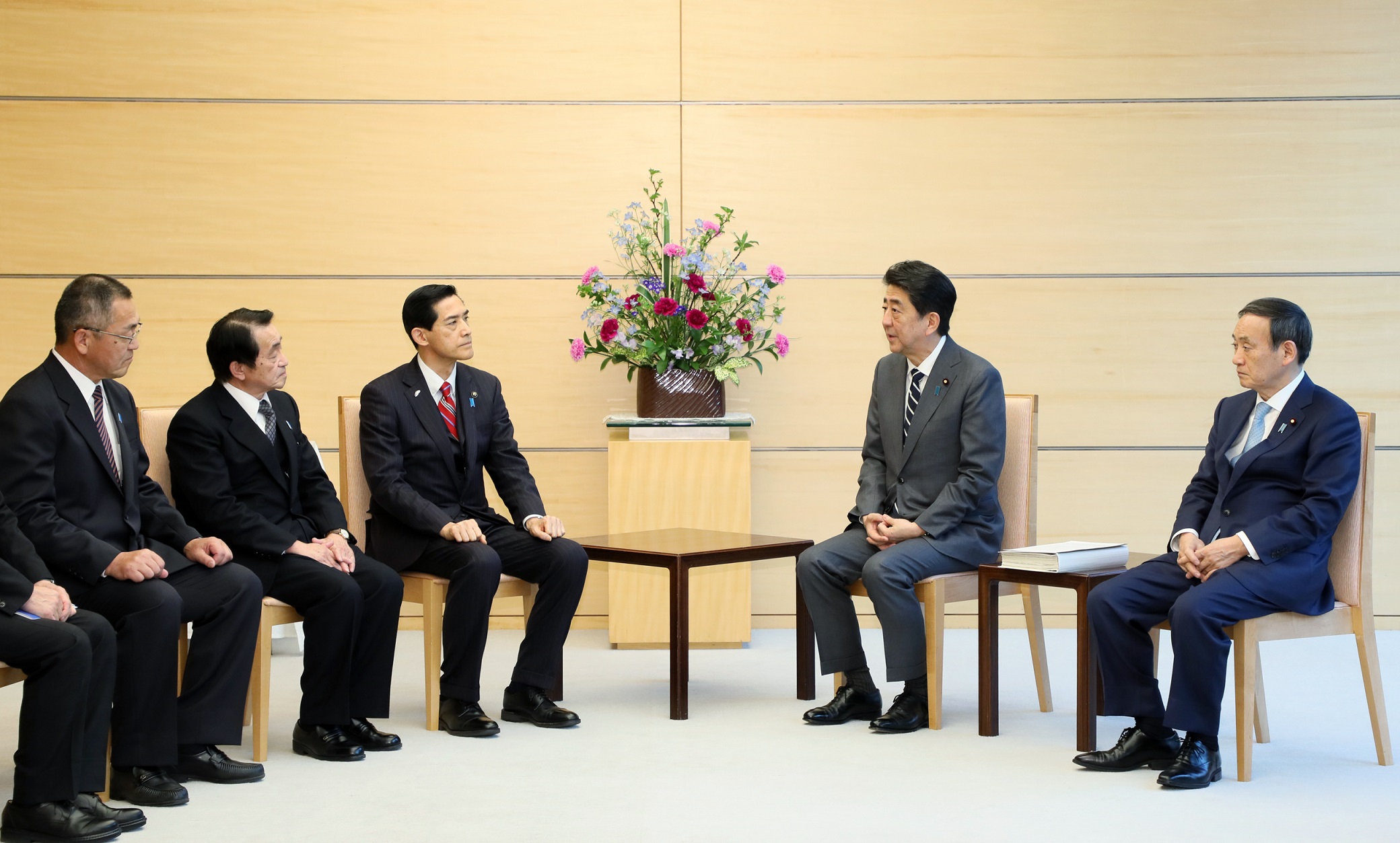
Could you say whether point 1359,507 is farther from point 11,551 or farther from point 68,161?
point 68,161

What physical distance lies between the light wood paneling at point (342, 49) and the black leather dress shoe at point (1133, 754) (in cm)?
339

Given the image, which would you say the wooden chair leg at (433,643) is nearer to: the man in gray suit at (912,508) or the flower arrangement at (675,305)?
the man in gray suit at (912,508)

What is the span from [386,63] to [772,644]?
298 centimetres

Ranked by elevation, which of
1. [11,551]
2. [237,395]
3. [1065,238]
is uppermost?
[1065,238]

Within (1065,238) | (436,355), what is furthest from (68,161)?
(1065,238)

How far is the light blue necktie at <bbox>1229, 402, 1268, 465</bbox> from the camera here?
3.66 meters

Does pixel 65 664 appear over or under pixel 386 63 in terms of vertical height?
under

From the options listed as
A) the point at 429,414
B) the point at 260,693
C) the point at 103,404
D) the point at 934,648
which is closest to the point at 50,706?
the point at 260,693

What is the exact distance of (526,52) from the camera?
18.6 feet

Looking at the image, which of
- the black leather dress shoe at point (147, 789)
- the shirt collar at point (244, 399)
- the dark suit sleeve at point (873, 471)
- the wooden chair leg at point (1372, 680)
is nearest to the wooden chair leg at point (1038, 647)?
the dark suit sleeve at point (873, 471)

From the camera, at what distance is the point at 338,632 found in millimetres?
3666

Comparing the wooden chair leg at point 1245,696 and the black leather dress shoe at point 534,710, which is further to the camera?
the black leather dress shoe at point 534,710

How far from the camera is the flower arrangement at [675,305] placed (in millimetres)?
5238

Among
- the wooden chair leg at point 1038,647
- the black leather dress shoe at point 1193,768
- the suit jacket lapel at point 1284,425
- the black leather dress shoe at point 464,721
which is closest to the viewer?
the black leather dress shoe at point 1193,768
